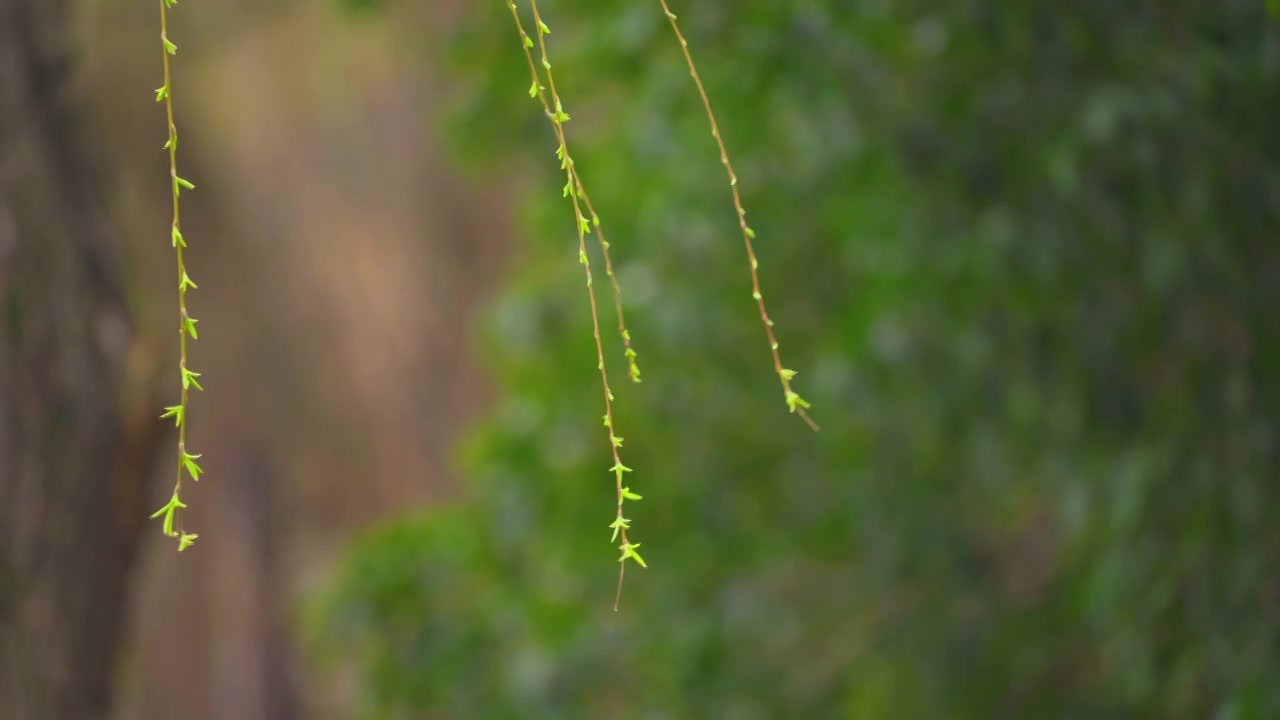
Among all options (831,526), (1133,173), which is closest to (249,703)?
(831,526)

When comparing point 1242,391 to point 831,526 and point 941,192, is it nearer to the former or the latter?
point 941,192

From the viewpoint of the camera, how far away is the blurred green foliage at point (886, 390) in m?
2.74

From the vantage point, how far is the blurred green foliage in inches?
108

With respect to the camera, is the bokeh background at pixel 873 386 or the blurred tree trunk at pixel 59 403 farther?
the bokeh background at pixel 873 386

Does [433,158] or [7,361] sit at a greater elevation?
[433,158]

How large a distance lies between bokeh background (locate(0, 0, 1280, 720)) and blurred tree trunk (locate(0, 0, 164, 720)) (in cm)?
6

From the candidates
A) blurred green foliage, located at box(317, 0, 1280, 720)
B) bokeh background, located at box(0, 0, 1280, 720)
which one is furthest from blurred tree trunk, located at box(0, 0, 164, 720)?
blurred green foliage, located at box(317, 0, 1280, 720)

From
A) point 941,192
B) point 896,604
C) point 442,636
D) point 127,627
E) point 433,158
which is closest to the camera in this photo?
point 127,627

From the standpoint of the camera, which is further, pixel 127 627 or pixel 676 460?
pixel 676 460

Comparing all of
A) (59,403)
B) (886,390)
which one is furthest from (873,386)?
(59,403)

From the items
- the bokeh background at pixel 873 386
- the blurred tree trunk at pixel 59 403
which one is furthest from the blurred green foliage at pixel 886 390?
the blurred tree trunk at pixel 59 403

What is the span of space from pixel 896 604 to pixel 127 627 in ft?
6.19

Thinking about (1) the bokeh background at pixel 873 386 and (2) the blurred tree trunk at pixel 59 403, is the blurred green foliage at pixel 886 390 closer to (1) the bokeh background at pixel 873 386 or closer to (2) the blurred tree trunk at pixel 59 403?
(1) the bokeh background at pixel 873 386

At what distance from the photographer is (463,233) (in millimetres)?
9664
